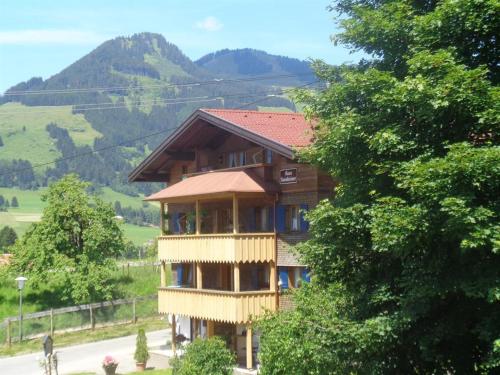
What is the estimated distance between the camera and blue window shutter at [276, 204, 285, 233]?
2916 cm

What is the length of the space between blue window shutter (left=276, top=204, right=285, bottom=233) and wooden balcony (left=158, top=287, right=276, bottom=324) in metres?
2.41

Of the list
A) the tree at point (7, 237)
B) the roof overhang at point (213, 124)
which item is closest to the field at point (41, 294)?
the roof overhang at point (213, 124)

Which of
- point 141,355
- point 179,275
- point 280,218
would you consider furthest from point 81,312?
point 280,218

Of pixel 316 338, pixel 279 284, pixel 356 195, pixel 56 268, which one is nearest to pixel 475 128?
pixel 356 195

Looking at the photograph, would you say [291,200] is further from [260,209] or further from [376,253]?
[376,253]

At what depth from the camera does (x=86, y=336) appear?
136 feet

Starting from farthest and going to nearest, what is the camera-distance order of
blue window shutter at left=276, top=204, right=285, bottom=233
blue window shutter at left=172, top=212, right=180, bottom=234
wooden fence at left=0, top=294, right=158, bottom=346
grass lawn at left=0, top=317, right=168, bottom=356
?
wooden fence at left=0, top=294, right=158, bottom=346 → grass lawn at left=0, top=317, right=168, bottom=356 → blue window shutter at left=172, top=212, right=180, bottom=234 → blue window shutter at left=276, top=204, right=285, bottom=233

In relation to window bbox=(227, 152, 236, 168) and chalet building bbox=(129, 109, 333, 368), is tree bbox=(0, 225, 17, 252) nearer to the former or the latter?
chalet building bbox=(129, 109, 333, 368)

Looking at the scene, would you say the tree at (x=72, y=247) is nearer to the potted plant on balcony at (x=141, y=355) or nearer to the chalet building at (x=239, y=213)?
the chalet building at (x=239, y=213)

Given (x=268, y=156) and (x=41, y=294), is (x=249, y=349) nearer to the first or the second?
(x=268, y=156)

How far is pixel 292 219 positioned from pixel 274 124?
3.82 metres

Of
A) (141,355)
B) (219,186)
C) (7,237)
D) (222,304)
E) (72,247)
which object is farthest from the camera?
(7,237)

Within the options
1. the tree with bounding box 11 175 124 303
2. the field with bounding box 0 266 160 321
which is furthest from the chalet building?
the field with bounding box 0 266 160 321

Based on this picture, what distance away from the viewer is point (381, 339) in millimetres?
14891
